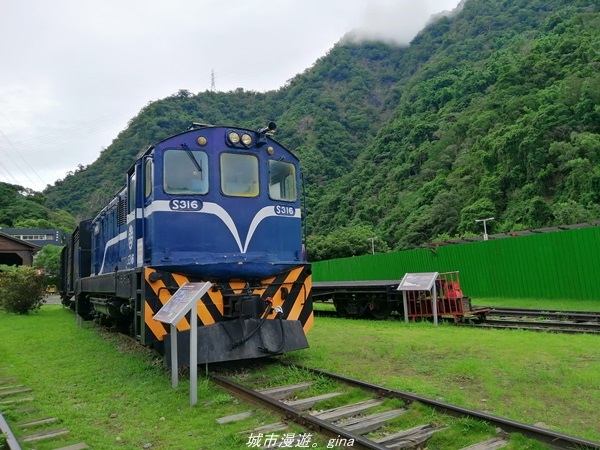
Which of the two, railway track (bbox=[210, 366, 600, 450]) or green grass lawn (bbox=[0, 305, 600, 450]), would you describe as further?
green grass lawn (bbox=[0, 305, 600, 450])

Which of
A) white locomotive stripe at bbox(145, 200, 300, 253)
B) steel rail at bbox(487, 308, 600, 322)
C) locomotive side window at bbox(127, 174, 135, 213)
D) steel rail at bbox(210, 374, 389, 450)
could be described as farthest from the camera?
steel rail at bbox(487, 308, 600, 322)

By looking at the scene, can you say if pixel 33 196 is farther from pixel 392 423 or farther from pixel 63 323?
pixel 392 423

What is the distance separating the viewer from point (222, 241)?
23.5 ft

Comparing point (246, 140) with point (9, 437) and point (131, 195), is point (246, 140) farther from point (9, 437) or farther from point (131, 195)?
point (9, 437)

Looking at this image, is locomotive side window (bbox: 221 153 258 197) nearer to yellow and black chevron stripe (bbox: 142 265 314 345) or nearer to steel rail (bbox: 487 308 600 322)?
yellow and black chevron stripe (bbox: 142 265 314 345)

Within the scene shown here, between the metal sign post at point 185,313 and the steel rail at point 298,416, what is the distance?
0.56 meters

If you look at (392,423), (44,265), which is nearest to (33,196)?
(44,265)

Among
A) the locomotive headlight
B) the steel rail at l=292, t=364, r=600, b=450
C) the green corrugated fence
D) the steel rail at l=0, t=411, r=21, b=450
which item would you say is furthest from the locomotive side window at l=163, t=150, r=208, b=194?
the green corrugated fence

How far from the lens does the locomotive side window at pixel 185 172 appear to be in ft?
22.9

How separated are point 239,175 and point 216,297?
1902 mm

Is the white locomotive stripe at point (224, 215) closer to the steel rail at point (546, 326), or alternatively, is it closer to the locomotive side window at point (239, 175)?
the locomotive side window at point (239, 175)

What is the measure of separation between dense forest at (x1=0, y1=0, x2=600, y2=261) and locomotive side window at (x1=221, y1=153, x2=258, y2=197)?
108 feet

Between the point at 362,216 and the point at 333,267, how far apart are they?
34518 millimetres

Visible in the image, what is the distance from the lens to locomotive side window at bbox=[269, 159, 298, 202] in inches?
307
